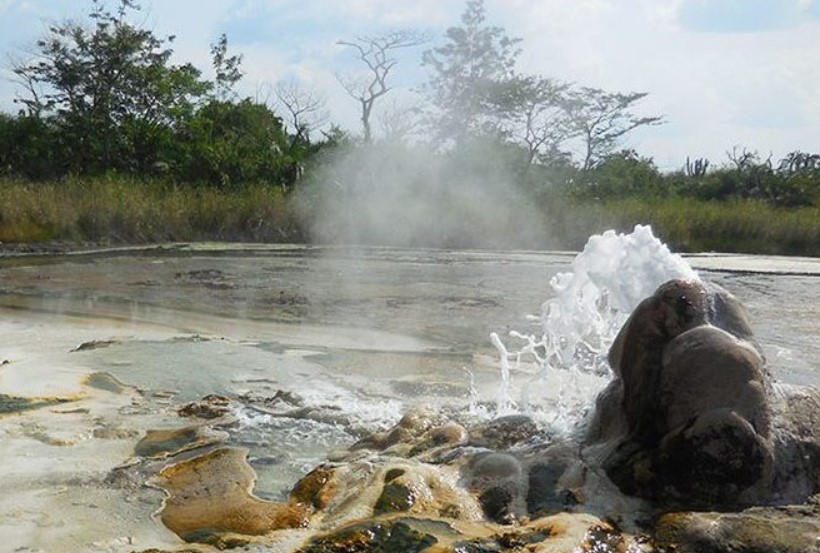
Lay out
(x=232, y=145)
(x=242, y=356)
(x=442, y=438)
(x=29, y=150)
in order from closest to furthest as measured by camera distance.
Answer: (x=442, y=438)
(x=242, y=356)
(x=29, y=150)
(x=232, y=145)

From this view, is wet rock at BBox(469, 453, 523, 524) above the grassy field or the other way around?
the other way around

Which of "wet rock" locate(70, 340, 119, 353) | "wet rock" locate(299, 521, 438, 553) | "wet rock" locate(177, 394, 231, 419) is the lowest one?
"wet rock" locate(177, 394, 231, 419)

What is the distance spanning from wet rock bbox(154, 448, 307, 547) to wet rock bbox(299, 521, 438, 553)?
0.26 meters

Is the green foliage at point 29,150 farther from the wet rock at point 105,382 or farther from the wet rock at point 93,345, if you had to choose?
the wet rock at point 105,382

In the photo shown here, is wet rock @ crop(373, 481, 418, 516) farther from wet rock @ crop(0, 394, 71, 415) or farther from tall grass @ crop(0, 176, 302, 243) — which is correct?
tall grass @ crop(0, 176, 302, 243)

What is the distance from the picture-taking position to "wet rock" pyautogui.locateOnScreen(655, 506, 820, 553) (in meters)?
2.81

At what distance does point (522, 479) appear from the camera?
3521 millimetres

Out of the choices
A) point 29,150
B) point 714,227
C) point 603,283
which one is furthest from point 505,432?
point 29,150

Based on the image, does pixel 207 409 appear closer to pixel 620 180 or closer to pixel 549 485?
pixel 549 485

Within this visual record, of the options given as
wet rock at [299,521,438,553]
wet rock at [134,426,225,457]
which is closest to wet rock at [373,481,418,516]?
wet rock at [299,521,438,553]

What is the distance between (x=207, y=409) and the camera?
16.1 feet

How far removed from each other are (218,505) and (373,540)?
813mm

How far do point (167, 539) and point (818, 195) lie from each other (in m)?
25.5

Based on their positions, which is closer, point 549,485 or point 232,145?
point 549,485
